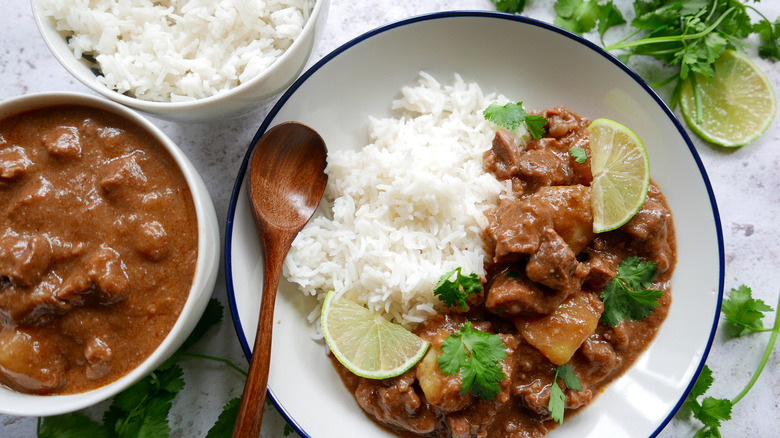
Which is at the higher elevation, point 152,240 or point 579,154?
point 579,154

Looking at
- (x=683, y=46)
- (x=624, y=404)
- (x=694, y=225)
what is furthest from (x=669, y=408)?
(x=683, y=46)

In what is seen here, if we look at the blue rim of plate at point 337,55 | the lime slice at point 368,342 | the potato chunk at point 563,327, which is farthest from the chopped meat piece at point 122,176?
the potato chunk at point 563,327

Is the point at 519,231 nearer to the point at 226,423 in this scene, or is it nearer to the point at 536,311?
the point at 536,311

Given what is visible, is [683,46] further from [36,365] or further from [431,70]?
[36,365]

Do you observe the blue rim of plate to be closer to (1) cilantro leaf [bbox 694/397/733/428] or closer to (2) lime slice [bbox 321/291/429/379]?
(1) cilantro leaf [bbox 694/397/733/428]

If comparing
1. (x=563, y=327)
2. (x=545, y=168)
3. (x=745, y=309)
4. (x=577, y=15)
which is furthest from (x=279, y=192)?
(x=745, y=309)
